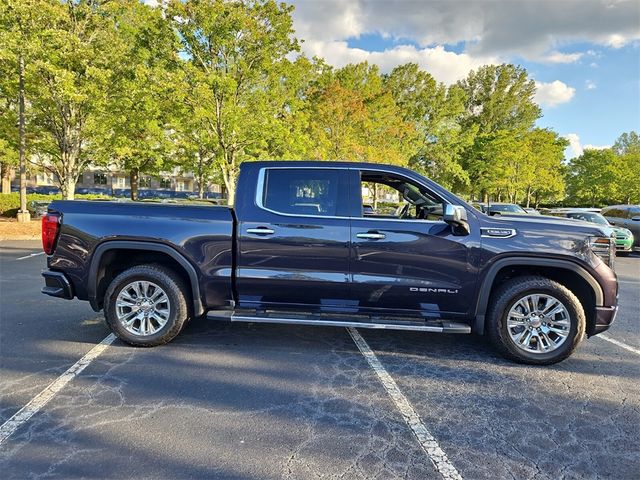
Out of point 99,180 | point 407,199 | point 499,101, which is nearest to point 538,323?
point 407,199

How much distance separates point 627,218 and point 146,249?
1663 centimetres

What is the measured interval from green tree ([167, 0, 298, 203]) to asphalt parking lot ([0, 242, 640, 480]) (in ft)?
42.0

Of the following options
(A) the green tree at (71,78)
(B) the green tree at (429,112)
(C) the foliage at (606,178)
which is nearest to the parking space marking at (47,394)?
(A) the green tree at (71,78)

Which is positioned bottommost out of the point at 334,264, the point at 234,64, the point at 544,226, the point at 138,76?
the point at 334,264

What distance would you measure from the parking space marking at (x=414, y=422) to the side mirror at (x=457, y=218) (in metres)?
1.50

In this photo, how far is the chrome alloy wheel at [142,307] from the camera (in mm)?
4289

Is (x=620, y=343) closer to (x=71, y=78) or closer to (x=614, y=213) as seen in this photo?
(x=614, y=213)

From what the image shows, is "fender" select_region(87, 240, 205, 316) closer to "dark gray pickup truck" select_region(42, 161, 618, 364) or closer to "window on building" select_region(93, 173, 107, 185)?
"dark gray pickup truck" select_region(42, 161, 618, 364)

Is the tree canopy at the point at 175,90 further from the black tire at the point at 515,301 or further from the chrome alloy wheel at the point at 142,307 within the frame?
the black tire at the point at 515,301

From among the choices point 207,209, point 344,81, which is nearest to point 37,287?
point 207,209

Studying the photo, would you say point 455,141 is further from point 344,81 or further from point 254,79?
point 254,79

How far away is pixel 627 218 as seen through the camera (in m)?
14.9

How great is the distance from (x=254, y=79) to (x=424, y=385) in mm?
16171

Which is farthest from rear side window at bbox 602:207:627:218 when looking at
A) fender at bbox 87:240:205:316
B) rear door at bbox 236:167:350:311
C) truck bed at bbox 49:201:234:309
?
fender at bbox 87:240:205:316
